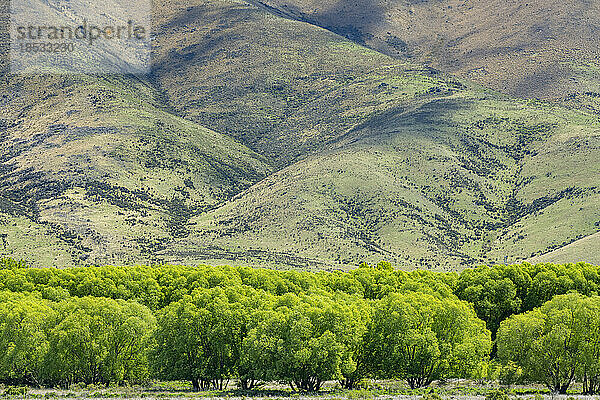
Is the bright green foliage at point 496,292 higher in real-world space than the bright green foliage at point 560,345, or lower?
higher

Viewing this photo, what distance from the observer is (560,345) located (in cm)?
8044

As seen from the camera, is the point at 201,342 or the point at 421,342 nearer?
the point at 201,342

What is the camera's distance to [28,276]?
409 ft

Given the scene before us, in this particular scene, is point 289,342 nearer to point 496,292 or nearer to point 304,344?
point 304,344

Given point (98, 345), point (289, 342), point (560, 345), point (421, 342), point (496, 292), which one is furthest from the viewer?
point (496, 292)

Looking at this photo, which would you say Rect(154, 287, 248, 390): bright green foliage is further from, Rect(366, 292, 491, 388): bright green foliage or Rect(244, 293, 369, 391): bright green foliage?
Rect(366, 292, 491, 388): bright green foliage

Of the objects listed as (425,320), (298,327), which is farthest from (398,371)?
(298,327)

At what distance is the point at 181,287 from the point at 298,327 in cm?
3959

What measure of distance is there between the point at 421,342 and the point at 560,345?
1295cm

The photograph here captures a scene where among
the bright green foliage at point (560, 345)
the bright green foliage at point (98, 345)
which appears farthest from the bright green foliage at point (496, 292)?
the bright green foliage at point (98, 345)

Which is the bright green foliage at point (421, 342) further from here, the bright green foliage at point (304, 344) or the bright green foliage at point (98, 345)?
the bright green foliage at point (98, 345)

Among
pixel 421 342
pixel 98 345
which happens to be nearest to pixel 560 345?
pixel 421 342

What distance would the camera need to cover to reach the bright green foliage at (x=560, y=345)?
79875 millimetres

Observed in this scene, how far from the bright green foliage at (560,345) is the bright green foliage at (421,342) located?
13.8 ft
